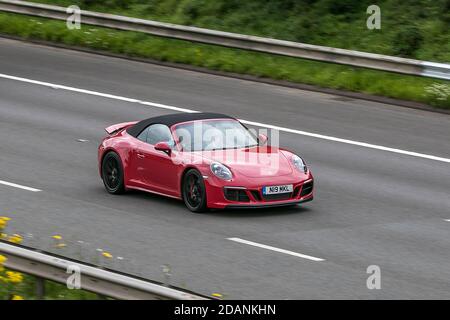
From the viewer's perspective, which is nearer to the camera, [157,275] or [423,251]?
[157,275]

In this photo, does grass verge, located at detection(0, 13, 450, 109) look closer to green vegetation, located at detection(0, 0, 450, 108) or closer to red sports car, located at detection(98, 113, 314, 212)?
green vegetation, located at detection(0, 0, 450, 108)

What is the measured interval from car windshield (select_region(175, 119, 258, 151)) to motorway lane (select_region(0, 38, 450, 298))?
0.91m

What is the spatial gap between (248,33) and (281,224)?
12.1 metres

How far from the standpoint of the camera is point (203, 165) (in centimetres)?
1595

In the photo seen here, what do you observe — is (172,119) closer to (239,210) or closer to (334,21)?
(239,210)

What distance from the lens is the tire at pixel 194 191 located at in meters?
15.9

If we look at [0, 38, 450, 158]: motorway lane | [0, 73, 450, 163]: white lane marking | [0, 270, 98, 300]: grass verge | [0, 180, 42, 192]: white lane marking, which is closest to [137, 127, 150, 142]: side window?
[0, 180, 42, 192]: white lane marking

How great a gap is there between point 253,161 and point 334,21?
10.9 metres

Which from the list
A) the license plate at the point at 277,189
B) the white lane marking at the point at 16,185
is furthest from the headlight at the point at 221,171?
the white lane marking at the point at 16,185

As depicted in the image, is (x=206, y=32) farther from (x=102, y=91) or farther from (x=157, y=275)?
(x=157, y=275)

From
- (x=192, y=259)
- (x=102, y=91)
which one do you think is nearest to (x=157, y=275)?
(x=192, y=259)

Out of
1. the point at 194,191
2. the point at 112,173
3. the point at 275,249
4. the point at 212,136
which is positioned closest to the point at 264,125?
the point at 112,173

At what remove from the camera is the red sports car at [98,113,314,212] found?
1581 cm
